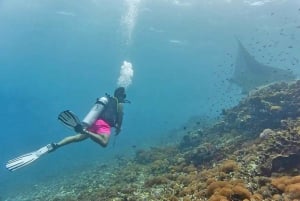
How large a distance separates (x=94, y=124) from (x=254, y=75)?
80.8ft

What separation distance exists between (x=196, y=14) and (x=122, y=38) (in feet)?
69.9

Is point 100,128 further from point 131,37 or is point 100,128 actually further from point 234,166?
point 131,37

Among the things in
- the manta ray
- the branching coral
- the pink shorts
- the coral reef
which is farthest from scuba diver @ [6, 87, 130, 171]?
the manta ray

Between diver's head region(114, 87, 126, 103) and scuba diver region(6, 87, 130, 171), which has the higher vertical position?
diver's head region(114, 87, 126, 103)

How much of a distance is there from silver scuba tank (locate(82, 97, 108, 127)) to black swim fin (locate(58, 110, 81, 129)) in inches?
31.1

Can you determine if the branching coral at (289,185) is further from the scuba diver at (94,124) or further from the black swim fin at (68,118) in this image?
the black swim fin at (68,118)

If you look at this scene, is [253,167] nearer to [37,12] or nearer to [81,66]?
[37,12]

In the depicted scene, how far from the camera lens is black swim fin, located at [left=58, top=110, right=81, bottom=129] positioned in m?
10.6

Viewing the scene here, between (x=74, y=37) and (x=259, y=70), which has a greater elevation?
(x=74, y=37)

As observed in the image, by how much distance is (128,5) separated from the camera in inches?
1666

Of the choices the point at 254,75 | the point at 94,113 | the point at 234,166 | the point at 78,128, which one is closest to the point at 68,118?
the point at 78,128

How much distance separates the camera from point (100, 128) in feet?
38.9

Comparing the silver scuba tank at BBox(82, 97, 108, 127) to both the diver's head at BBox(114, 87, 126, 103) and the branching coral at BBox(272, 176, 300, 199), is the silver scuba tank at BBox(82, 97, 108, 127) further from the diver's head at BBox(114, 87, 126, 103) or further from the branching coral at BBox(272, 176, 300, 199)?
the branching coral at BBox(272, 176, 300, 199)

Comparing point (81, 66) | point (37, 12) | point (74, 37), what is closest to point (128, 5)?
point (37, 12)
